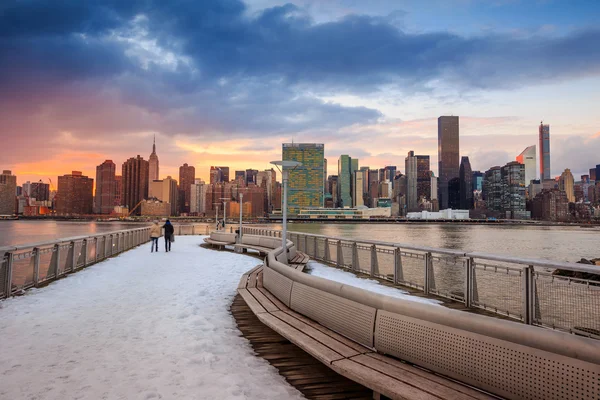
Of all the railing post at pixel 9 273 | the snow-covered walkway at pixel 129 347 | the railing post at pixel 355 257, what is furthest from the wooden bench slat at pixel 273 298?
the railing post at pixel 9 273

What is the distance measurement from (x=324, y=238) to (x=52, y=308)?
399 inches

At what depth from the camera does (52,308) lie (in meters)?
7.88

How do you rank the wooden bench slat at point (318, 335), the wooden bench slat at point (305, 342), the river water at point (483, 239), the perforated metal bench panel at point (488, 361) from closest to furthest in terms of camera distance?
1. the perforated metal bench panel at point (488, 361)
2. the wooden bench slat at point (305, 342)
3. the wooden bench slat at point (318, 335)
4. the river water at point (483, 239)

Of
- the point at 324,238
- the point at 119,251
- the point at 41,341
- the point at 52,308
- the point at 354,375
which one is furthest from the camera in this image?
the point at 119,251

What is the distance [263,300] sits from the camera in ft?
23.8

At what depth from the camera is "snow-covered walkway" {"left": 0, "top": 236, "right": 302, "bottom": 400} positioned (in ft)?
13.8

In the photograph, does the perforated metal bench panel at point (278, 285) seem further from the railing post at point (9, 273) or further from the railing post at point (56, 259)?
the railing post at point (56, 259)

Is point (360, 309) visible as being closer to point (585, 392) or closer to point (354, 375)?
point (354, 375)

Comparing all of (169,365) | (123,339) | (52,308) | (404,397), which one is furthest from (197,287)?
(404,397)

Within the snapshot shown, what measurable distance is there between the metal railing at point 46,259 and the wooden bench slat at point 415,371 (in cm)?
832

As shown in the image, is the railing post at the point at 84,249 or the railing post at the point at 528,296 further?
the railing post at the point at 84,249

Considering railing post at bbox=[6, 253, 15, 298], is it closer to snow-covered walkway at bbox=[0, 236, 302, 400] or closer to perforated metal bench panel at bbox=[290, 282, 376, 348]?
snow-covered walkway at bbox=[0, 236, 302, 400]

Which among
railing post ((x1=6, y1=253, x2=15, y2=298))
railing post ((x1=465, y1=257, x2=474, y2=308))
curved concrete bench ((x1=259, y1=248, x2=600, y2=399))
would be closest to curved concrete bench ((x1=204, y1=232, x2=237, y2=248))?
railing post ((x1=6, y1=253, x2=15, y2=298))

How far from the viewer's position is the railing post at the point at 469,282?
26.3 ft
